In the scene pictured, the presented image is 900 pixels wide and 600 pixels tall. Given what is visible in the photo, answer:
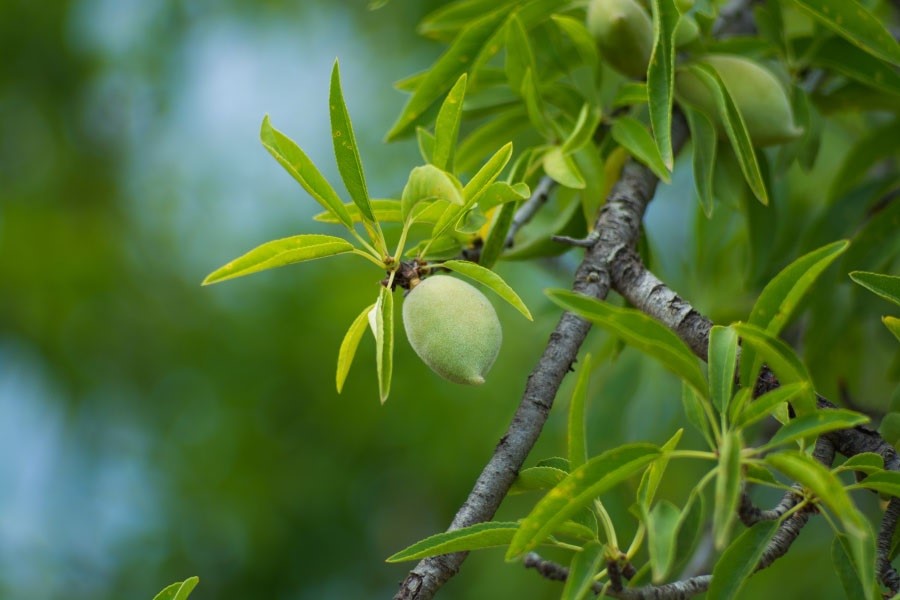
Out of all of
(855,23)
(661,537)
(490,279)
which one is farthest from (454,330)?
(855,23)

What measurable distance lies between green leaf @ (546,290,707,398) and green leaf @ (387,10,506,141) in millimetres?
600

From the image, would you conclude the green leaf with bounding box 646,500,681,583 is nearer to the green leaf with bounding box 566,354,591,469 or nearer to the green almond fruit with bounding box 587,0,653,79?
the green leaf with bounding box 566,354,591,469

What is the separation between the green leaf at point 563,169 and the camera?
1.08m

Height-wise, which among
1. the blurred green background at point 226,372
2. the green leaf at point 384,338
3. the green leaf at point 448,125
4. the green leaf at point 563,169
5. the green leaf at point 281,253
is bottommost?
the blurred green background at point 226,372

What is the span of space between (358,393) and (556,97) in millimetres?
1802

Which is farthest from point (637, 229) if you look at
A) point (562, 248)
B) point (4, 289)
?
point (4, 289)

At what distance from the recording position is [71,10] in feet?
12.4

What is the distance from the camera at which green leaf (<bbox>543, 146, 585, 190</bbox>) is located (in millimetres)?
1082

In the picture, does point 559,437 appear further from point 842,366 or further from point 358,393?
point 358,393

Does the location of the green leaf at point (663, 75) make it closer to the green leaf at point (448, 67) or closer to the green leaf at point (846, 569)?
the green leaf at point (448, 67)

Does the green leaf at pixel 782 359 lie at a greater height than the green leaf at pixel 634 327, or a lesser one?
lesser

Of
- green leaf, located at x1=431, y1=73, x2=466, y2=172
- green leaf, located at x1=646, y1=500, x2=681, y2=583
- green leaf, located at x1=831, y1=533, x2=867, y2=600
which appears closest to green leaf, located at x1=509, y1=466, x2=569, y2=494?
green leaf, located at x1=646, y1=500, x2=681, y2=583

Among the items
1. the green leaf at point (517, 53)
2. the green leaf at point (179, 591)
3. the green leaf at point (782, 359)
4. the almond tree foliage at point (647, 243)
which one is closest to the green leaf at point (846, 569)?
the almond tree foliage at point (647, 243)

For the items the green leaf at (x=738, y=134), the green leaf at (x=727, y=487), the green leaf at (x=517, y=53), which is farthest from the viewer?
the green leaf at (x=517, y=53)
